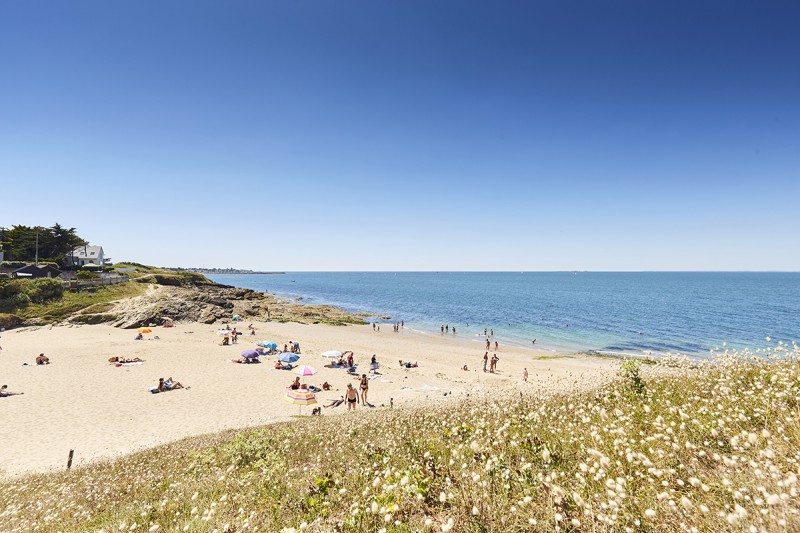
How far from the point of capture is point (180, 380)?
25266 mm

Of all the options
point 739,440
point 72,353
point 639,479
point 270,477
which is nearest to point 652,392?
point 739,440

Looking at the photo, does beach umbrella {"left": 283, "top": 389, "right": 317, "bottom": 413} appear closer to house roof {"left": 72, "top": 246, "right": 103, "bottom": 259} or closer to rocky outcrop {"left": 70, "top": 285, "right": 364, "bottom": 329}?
rocky outcrop {"left": 70, "top": 285, "right": 364, "bottom": 329}

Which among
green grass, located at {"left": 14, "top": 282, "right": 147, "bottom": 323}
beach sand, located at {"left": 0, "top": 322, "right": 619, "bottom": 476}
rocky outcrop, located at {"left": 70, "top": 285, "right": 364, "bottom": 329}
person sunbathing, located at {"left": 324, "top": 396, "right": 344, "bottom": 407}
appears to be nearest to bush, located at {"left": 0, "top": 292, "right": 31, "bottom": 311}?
green grass, located at {"left": 14, "top": 282, "right": 147, "bottom": 323}

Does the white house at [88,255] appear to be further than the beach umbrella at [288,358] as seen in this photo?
Yes

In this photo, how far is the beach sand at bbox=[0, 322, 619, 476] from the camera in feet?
52.1

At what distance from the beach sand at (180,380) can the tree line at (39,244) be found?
3386 cm

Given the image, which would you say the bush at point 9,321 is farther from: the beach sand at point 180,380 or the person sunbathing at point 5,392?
the person sunbathing at point 5,392

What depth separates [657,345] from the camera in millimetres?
41812

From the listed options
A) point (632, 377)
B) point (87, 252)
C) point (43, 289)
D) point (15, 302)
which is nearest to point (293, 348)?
point (632, 377)

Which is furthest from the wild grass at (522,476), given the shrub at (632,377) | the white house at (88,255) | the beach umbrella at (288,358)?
the white house at (88,255)

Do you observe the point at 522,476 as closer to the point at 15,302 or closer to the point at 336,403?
the point at 336,403

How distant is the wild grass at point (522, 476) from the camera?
3693 millimetres

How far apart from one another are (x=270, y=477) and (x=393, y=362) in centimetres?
2832

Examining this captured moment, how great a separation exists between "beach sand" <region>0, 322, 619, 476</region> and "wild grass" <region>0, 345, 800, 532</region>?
16.0 feet
